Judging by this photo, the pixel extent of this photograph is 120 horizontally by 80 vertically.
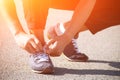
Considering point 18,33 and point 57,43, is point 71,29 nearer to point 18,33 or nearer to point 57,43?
point 57,43

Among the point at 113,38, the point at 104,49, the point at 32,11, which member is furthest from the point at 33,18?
the point at 113,38

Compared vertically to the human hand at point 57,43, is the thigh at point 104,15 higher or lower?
higher

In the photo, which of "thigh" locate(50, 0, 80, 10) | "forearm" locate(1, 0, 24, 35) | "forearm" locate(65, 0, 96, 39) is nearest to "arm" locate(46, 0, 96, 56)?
"forearm" locate(65, 0, 96, 39)

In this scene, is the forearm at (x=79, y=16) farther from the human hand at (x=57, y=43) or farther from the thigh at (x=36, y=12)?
the thigh at (x=36, y=12)

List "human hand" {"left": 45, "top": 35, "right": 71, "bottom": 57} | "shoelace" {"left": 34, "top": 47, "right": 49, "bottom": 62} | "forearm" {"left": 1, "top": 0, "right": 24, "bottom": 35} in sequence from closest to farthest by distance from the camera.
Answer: "human hand" {"left": 45, "top": 35, "right": 71, "bottom": 57}, "forearm" {"left": 1, "top": 0, "right": 24, "bottom": 35}, "shoelace" {"left": 34, "top": 47, "right": 49, "bottom": 62}

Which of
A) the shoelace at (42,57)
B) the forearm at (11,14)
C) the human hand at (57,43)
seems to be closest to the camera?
the human hand at (57,43)

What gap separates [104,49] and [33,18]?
2.06ft

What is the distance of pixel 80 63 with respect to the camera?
199 centimetres

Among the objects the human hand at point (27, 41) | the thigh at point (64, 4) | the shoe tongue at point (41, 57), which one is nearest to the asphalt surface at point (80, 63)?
the shoe tongue at point (41, 57)

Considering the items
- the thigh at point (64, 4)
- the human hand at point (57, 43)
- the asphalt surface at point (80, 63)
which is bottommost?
the asphalt surface at point (80, 63)

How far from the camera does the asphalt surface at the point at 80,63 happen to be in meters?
1.77

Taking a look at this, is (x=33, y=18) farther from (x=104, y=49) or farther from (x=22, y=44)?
(x=104, y=49)

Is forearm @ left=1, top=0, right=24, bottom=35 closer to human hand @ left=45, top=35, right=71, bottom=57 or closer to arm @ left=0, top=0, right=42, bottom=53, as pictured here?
arm @ left=0, top=0, right=42, bottom=53

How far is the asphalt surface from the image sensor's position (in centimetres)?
177
